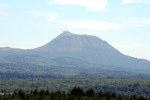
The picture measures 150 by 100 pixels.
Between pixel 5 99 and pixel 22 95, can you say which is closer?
pixel 5 99

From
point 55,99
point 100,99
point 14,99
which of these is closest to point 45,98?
point 55,99

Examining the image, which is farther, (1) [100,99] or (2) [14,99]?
(1) [100,99]

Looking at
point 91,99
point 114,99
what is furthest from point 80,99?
point 114,99

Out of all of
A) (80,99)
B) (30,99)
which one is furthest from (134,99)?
(30,99)

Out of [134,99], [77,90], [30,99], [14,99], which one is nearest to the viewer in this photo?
[14,99]

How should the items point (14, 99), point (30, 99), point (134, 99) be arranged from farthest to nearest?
point (134, 99) → point (30, 99) → point (14, 99)

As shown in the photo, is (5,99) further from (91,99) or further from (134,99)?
(134,99)

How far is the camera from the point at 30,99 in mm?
119750

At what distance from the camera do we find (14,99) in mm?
112562

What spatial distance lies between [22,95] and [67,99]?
67.3ft

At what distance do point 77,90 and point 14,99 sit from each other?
33.7 meters

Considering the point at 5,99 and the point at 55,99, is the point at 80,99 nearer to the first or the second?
the point at 55,99

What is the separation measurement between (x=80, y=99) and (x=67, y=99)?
4683 millimetres

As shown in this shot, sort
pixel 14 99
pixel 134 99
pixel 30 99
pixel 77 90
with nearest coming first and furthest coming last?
1. pixel 14 99
2. pixel 30 99
3. pixel 134 99
4. pixel 77 90
